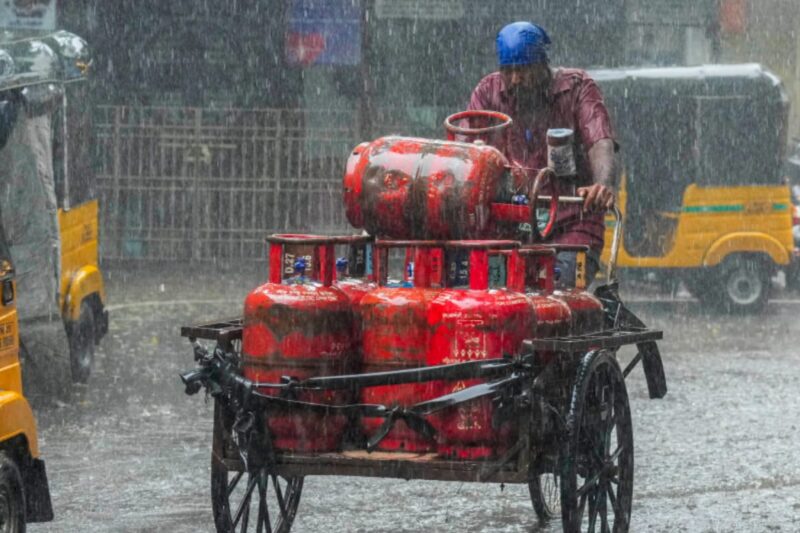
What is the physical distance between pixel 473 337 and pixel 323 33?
1727cm

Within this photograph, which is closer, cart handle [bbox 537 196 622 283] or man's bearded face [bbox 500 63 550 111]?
cart handle [bbox 537 196 622 283]

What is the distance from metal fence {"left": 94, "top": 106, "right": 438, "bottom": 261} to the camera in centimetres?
2139

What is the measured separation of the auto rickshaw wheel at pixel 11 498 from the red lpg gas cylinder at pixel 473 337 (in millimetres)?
1546

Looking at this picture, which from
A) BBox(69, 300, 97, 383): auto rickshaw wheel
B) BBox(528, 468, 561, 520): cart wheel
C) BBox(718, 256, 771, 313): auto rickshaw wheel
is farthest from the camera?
BBox(718, 256, 771, 313): auto rickshaw wheel

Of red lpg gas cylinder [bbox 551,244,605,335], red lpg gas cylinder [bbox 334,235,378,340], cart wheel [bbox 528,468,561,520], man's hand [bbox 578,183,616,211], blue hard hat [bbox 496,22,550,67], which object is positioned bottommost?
cart wheel [bbox 528,468,561,520]

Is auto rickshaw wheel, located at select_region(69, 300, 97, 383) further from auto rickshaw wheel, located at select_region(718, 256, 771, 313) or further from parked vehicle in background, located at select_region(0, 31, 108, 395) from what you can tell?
auto rickshaw wheel, located at select_region(718, 256, 771, 313)

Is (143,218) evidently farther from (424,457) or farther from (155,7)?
(424,457)

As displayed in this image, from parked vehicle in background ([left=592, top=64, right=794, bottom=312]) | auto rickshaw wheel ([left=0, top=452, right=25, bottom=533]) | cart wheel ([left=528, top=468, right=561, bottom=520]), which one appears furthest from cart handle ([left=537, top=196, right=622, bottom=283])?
parked vehicle in background ([left=592, top=64, right=794, bottom=312])

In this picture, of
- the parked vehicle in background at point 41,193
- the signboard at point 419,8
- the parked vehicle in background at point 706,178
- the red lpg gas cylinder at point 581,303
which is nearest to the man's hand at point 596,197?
the red lpg gas cylinder at point 581,303

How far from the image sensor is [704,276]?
17.4 metres

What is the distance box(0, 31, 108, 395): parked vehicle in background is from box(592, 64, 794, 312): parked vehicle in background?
26.0 feet

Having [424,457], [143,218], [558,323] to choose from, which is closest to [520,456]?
[424,457]

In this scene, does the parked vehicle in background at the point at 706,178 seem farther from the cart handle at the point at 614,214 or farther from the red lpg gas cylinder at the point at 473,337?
the red lpg gas cylinder at the point at 473,337

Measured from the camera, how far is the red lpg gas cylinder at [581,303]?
5.93 metres
